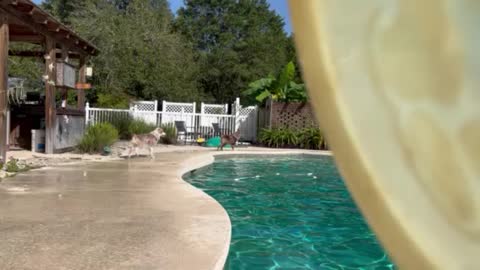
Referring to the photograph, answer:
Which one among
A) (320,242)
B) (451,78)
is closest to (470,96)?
(451,78)

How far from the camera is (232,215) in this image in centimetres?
663

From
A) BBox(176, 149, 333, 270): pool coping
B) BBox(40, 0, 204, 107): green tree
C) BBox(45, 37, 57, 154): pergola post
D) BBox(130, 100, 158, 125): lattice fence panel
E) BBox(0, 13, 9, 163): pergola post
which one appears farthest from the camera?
BBox(40, 0, 204, 107): green tree

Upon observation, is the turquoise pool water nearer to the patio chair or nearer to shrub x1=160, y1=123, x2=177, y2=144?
shrub x1=160, y1=123, x2=177, y2=144

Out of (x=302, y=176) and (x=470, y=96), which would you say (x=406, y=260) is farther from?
(x=302, y=176)

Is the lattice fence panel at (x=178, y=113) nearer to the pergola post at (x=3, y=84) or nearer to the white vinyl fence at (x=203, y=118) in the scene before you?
the white vinyl fence at (x=203, y=118)

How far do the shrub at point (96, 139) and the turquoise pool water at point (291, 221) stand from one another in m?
3.54

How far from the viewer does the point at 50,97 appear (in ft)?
40.8

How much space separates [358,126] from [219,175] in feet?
34.8

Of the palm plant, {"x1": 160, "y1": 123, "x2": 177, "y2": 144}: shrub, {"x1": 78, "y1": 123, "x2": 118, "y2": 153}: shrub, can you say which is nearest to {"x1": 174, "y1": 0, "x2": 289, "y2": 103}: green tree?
the palm plant

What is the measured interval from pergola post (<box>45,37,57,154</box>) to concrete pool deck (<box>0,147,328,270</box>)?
458 centimetres

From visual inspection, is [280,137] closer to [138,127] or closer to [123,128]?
[138,127]

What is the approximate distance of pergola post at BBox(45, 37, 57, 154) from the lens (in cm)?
1234

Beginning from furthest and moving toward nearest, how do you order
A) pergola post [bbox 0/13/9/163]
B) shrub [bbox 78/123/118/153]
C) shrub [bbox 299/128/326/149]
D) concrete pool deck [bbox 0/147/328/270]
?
shrub [bbox 299/128/326/149]
shrub [bbox 78/123/118/153]
pergola post [bbox 0/13/9/163]
concrete pool deck [bbox 0/147/328/270]

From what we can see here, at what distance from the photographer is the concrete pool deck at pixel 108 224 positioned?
11.2 feet
